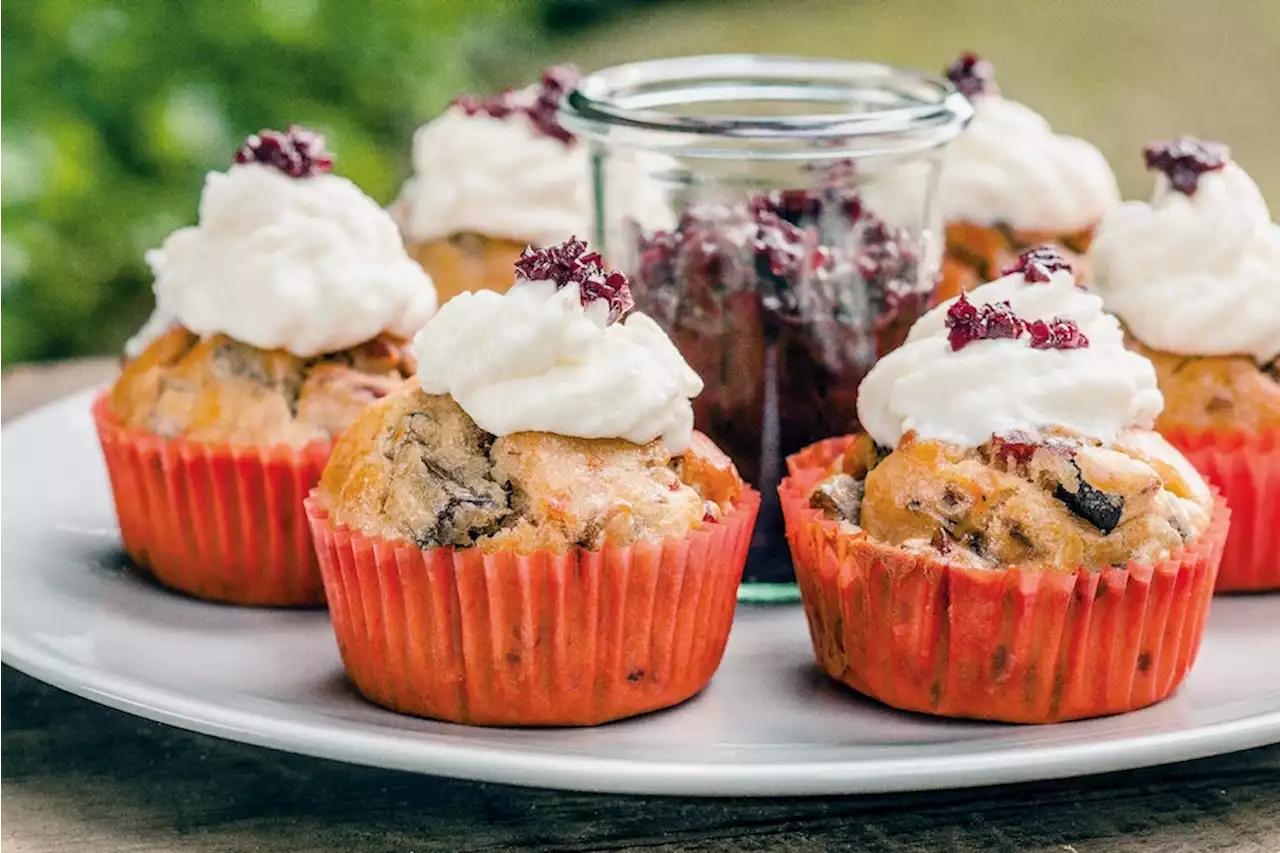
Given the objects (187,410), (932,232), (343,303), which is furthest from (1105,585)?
(187,410)

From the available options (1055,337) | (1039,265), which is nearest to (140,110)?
(1039,265)

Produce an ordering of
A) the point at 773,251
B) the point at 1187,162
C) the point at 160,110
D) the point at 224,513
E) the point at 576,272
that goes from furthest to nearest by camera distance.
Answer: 1. the point at 160,110
2. the point at 1187,162
3. the point at 224,513
4. the point at 773,251
5. the point at 576,272

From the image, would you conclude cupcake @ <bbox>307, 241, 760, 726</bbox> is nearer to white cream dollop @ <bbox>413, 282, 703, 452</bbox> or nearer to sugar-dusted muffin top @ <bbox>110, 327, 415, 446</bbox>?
white cream dollop @ <bbox>413, 282, 703, 452</bbox>

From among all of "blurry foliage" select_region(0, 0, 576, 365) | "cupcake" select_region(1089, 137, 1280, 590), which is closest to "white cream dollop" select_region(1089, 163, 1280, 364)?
"cupcake" select_region(1089, 137, 1280, 590)

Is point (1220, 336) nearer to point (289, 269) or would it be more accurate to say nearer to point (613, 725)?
point (613, 725)

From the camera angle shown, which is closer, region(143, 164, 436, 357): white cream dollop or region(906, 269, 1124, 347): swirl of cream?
region(906, 269, 1124, 347): swirl of cream
